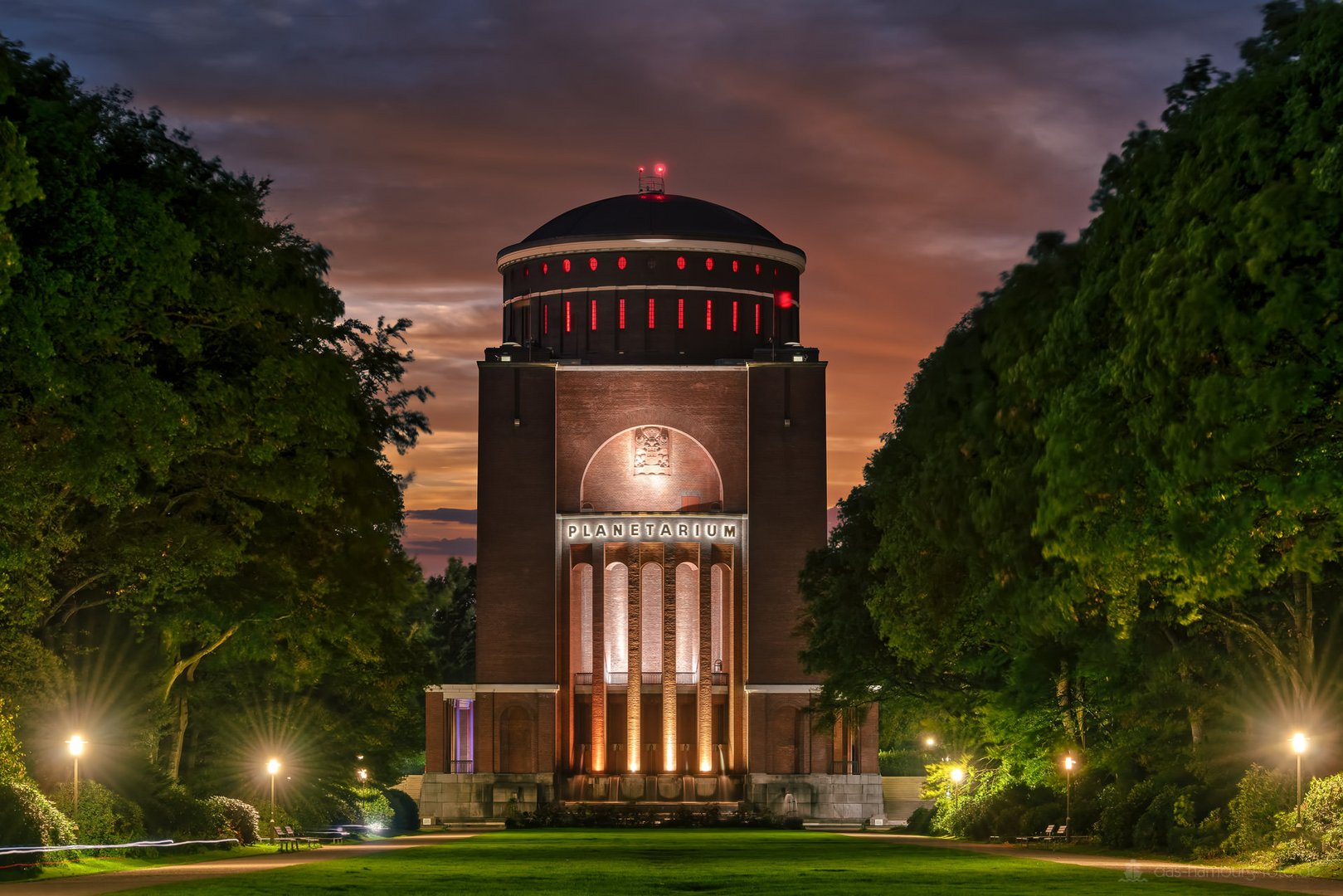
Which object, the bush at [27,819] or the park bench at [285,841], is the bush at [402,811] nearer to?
the park bench at [285,841]

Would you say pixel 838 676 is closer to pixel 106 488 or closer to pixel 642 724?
pixel 106 488

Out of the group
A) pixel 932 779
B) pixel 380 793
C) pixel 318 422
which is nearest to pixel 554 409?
pixel 380 793

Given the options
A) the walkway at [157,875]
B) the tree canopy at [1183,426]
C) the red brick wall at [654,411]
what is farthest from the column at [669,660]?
the tree canopy at [1183,426]

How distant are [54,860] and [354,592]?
11873mm

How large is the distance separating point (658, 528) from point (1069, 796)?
4043 centimetres

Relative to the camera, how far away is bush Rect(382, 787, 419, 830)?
261 feet

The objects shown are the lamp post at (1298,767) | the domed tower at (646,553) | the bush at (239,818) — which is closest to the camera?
the lamp post at (1298,767)

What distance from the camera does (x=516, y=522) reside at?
7838cm

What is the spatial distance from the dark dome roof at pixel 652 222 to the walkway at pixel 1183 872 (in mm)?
49598

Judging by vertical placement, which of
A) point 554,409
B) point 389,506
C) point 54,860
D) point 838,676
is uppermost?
point 554,409

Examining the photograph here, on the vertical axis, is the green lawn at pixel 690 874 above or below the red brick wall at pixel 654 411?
below

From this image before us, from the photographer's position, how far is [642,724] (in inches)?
3155

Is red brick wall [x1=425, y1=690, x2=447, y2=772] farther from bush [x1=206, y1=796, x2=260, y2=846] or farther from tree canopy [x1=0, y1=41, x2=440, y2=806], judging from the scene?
bush [x1=206, y1=796, x2=260, y2=846]

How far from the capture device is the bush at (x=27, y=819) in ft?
97.5
